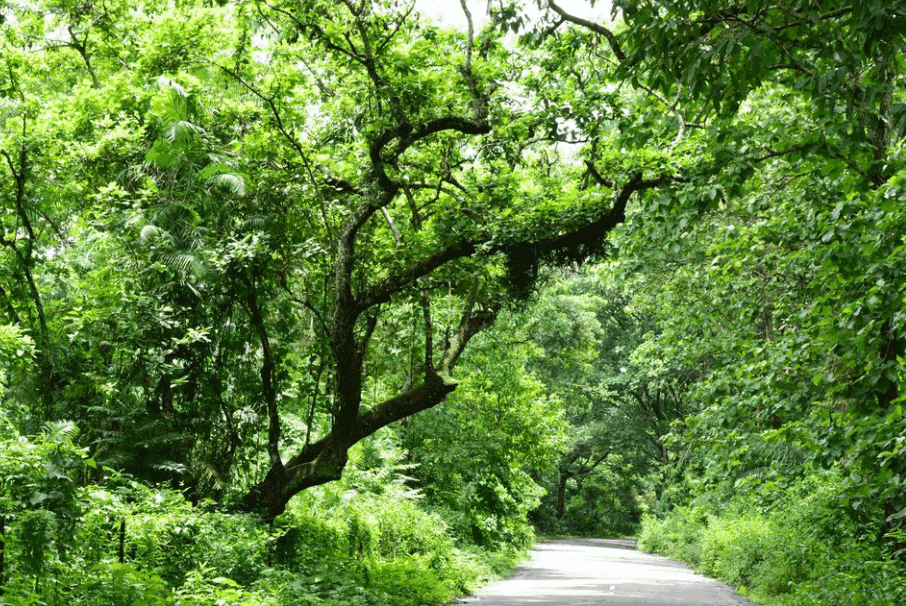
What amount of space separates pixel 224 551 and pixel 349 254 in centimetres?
429

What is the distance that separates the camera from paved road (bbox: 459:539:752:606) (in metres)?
16.0

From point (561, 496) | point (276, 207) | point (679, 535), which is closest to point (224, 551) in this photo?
point (276, 207)

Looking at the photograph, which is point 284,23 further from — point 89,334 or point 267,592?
point 267,592

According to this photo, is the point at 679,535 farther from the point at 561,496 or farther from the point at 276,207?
the point at 561,496

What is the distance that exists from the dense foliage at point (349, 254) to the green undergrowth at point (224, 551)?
0.21 feet

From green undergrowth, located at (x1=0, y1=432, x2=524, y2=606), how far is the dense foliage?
0.06 meters

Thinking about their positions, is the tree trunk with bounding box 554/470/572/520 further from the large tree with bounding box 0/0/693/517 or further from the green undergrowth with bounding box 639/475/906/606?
the large tree with bounding box 0/0/693/517

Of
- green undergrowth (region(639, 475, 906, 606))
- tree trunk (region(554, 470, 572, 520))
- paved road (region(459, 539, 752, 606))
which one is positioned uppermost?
tree trunk (region(554, 470, 572, 520))

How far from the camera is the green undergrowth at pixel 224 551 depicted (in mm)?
6988

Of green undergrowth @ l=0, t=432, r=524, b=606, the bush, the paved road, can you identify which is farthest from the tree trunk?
green undergrowth @ l=0, t=432, r=524, b=606

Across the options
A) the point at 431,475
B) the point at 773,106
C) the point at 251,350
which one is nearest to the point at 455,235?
the point at 251,350

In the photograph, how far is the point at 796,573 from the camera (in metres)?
17.0

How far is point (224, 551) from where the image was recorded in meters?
10.5

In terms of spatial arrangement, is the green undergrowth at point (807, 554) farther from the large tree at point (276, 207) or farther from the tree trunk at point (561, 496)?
the tree trunk at point (561, 496)
